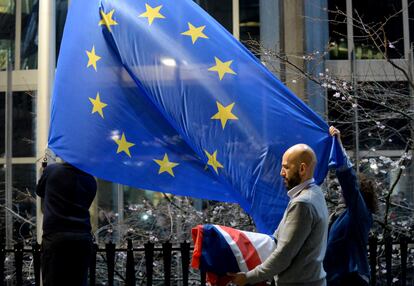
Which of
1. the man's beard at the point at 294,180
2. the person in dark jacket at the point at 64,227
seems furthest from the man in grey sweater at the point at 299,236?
the person in dark jacket at the point at 64,227

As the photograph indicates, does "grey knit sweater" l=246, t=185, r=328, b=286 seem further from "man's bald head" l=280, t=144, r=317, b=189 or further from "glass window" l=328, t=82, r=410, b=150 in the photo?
"glass window" l=328, t=82, r=410, b=150

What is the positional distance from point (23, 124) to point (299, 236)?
9791mm

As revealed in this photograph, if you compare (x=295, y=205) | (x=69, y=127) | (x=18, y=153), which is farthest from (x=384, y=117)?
(x=18, y=153)

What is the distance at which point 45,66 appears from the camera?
11.4 meters

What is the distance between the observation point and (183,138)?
4965mm

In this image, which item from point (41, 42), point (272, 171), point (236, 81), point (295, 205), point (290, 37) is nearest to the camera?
point (295, 205)

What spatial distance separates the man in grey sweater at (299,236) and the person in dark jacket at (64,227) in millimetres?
1613

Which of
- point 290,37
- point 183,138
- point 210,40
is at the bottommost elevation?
point 183,138

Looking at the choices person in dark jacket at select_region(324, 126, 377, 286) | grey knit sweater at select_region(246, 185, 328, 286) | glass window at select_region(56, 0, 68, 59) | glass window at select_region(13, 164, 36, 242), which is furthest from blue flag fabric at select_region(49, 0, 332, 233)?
glass window at select_region(56, 0, 68, 59)

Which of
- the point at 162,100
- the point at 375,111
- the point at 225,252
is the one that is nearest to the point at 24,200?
the point at 375,111

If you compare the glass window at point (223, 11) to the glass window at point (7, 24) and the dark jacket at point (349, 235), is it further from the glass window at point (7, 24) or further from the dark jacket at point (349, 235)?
the dark jacket at point (349, 235)

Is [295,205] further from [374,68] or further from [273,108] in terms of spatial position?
[374,68]

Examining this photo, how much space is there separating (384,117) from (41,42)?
20.8 ft

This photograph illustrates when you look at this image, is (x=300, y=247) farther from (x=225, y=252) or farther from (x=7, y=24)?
(x=7, y=24)
